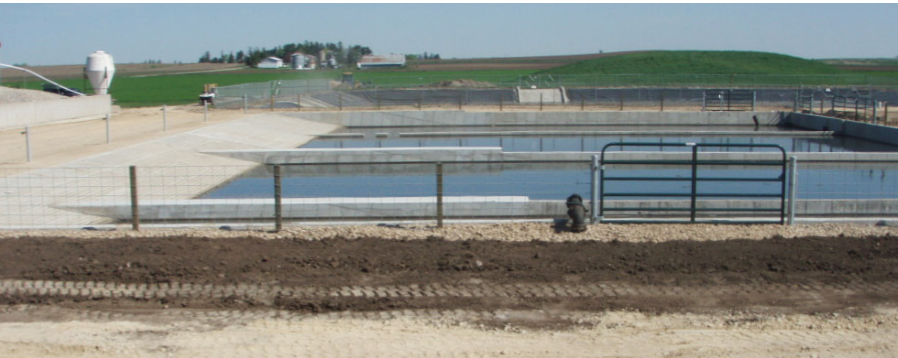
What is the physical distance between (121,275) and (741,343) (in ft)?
21.5

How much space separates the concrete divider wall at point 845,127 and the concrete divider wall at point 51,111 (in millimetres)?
32513

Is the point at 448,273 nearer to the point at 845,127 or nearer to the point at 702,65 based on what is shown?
the point at 845,127

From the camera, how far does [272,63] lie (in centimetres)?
14075

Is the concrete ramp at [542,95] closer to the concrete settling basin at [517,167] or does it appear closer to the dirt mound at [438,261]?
the concrete settling basin at [517,167]

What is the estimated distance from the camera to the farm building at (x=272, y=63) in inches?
5429

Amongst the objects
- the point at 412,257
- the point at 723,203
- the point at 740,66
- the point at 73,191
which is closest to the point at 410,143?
the point at 73,191

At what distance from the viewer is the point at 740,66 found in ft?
300

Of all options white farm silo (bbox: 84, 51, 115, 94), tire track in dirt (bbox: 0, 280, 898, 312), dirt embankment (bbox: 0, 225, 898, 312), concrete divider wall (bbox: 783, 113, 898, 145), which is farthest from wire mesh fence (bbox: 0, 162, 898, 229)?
white farm silo (bbox: 84, 51, 115, 94)

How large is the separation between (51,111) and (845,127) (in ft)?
109

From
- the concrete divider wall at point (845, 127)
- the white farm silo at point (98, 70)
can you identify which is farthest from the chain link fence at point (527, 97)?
the white farm silo at point (98, 70)

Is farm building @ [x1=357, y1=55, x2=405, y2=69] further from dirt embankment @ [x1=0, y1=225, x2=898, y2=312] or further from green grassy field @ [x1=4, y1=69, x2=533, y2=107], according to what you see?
dirt embankment @ [x1=0, y1=225, x2=898, y2=312]

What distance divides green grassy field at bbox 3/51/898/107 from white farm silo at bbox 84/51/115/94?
4953 mm

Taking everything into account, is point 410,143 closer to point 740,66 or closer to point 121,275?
point 121,275

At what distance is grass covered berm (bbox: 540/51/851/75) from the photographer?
86.6m
